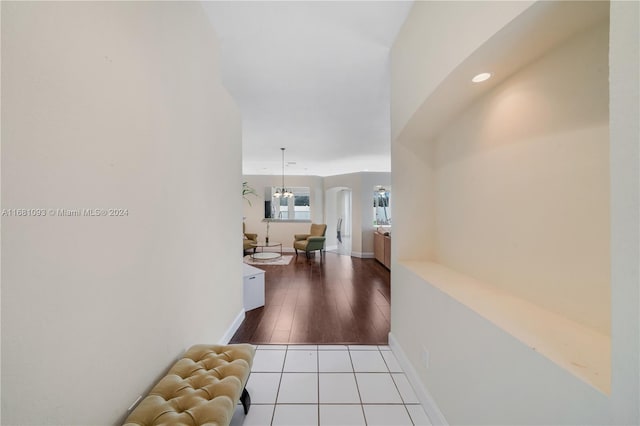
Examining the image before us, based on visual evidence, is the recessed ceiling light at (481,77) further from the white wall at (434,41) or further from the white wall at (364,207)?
the white wall at (364,207)

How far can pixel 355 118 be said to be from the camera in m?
3.69

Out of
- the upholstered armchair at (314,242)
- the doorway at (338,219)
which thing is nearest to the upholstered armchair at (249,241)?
the upholstered armchair at (314,242)

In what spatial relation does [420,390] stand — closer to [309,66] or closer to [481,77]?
[481,77]

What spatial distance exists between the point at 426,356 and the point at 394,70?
2.42 meters

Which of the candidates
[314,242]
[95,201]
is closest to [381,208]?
[314,242]

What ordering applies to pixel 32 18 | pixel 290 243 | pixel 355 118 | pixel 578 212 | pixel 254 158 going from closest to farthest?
pixel 32 18 → pixel 578 212 → pixel 355 118 → pixel 254 158 → pixel 290 243

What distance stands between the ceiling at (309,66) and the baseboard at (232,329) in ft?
9.18

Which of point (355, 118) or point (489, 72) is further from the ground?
point (355, 118)

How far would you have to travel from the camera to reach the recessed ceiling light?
128 cm

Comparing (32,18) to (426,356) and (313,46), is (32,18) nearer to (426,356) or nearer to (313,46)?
(313,46)

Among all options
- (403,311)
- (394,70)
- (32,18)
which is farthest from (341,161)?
(32,18)

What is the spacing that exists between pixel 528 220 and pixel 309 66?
2.37m

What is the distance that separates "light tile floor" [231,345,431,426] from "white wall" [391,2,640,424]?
0.73 feet

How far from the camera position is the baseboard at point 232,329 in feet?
7.07
